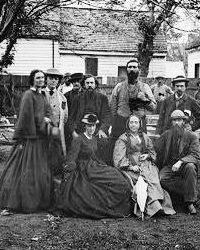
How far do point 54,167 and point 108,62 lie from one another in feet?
61.6

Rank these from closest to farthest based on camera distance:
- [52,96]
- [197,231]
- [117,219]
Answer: [197,231], [117,219], [52,96]

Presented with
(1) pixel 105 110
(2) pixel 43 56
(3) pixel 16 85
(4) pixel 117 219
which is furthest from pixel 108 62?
(4) pixel 117 219

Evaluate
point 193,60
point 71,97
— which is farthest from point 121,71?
point 71,97

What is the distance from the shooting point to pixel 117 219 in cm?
597

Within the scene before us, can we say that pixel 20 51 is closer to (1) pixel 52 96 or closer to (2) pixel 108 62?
(2) pixel 108 62

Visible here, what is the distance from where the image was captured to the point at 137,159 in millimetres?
6633

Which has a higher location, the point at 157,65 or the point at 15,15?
the point at 157,65

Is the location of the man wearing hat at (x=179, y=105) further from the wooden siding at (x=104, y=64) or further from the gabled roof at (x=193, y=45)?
the gabled roof at (x=193, y=45)

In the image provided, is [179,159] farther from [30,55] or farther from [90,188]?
[30,55]

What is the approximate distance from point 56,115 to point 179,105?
2.11m

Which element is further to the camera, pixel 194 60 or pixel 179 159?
pixel 194 60

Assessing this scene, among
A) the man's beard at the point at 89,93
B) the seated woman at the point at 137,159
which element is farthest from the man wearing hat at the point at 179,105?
the man's beard at the point at 89,93

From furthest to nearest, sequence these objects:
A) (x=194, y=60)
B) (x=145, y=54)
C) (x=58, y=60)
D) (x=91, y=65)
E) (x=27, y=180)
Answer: (x=194, y=60)
(x=91, y=65)
(x=58, y=60)
(x=145, y=54)
(x=27, y=180)

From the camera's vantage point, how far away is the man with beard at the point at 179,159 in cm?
643
